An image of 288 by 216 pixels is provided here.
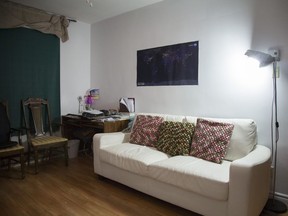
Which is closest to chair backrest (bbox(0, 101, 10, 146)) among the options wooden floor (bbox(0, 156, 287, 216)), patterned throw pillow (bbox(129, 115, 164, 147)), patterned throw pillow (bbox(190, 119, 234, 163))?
wooden floor (bbox(0, 156, 287, 216))

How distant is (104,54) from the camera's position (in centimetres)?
401

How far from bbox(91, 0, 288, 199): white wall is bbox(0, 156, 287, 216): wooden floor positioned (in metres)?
1.21

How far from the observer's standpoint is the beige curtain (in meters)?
3.13

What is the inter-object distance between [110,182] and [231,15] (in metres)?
2.43

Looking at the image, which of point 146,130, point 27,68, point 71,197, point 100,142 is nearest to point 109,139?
point 100,142

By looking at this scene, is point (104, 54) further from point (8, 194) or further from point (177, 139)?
point (8, 194)

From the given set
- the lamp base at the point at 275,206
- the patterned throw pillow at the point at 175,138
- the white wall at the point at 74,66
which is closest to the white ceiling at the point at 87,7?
the white wall at the point at 74,66

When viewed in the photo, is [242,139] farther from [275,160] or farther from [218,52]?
[218,52]

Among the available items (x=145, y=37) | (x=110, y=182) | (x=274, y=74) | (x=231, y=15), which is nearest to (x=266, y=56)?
(x=274, y=74)

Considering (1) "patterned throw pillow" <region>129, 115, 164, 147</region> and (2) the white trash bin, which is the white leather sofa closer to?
(1) "patterned throw pillow" <region>129, 115, 164, 147</region>

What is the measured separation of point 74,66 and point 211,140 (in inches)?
113

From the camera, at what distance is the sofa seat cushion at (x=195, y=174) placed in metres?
1.76

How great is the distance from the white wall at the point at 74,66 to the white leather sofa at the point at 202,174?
156 cm

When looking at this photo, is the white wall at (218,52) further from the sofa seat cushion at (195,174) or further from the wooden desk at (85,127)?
the sofa seat cushion at (195,174)
